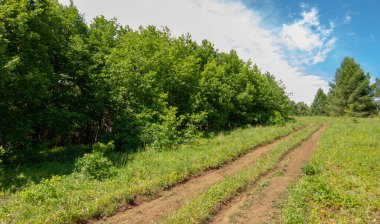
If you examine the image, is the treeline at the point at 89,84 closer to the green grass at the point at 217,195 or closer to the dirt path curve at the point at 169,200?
the dirt path curve at the point at 169,200

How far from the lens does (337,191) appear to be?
8.71 metres

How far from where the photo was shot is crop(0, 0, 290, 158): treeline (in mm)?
14500

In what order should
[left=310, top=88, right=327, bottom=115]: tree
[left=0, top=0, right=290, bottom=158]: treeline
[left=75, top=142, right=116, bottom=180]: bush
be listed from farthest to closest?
[left=310, top=88, right=327, bottom=115]: tree, [left=0, top=0, right=290, bottom=158]: treeline, [left=75, top=142, right=116, bottom=180]: bush

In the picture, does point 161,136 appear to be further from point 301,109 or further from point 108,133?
point 301,109

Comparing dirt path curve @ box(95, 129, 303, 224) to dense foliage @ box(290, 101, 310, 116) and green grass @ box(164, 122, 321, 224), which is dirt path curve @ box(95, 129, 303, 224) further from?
dense foliage @ box(290, 101, 310, 116)

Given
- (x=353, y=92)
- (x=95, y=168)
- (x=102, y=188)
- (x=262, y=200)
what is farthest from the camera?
(x=353, y=92)

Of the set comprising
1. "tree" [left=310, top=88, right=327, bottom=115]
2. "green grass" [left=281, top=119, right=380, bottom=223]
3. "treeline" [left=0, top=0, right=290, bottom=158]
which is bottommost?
"green grass" [left=281, top=119, right=380, bottom=223]

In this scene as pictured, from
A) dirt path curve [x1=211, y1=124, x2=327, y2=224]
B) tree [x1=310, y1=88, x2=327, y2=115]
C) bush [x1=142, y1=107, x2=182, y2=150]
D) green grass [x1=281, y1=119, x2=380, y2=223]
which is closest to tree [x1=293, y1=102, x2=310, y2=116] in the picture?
tree [x1=310, y1=88, x2=327, y2=115]

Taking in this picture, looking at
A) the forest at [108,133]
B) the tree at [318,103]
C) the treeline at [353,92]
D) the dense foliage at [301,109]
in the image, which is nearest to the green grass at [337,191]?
the forest at [108,133]

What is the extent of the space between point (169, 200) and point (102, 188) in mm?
2529

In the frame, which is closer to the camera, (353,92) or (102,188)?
(102,188)

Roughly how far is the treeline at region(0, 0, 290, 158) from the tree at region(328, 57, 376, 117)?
42283 mm

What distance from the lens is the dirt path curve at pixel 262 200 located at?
23.6 ft

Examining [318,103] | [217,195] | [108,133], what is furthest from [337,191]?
[318,103]
